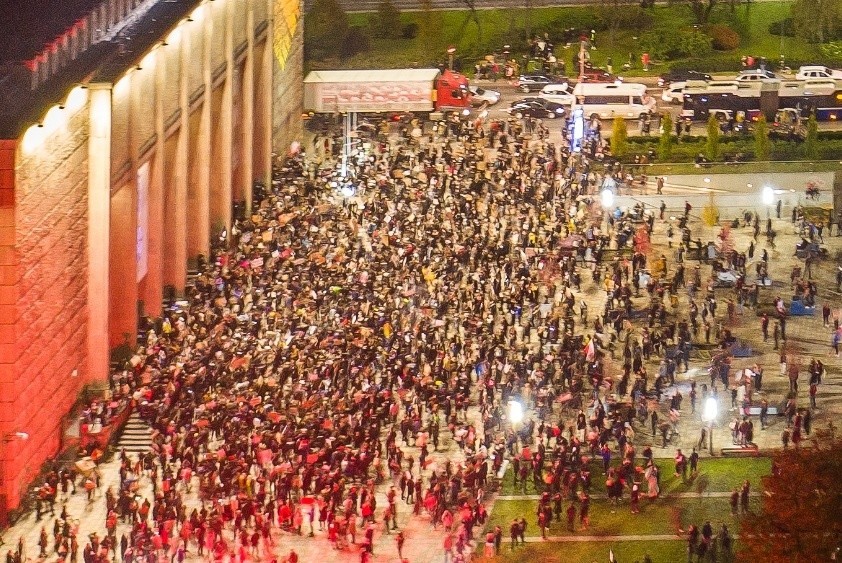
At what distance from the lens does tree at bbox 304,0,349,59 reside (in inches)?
4173

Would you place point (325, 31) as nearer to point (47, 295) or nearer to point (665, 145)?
point (665, 145)

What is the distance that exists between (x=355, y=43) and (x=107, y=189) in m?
44.1

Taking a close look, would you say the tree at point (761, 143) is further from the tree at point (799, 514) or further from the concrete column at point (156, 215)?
A: the tree at point (799, 514)

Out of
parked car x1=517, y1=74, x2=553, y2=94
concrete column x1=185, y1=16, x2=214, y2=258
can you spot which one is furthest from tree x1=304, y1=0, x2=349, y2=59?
concrete column x1=185, y1=16, x2=214, y2=258

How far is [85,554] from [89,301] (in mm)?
11987

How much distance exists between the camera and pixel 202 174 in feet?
257

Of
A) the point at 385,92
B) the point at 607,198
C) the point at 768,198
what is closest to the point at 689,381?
the point at 607,198

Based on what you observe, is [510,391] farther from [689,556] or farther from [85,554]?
[85,554]

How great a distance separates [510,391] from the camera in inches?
2527

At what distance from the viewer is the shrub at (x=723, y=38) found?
354 feet

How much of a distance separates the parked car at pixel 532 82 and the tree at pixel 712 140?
12.6m

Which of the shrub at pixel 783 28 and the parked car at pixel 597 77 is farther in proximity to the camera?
the shrub at pixel 783 28

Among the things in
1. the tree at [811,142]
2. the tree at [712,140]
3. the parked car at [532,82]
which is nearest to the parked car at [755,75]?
the parked car at [532,82]

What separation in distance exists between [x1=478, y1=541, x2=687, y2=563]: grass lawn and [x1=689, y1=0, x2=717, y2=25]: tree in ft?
186
